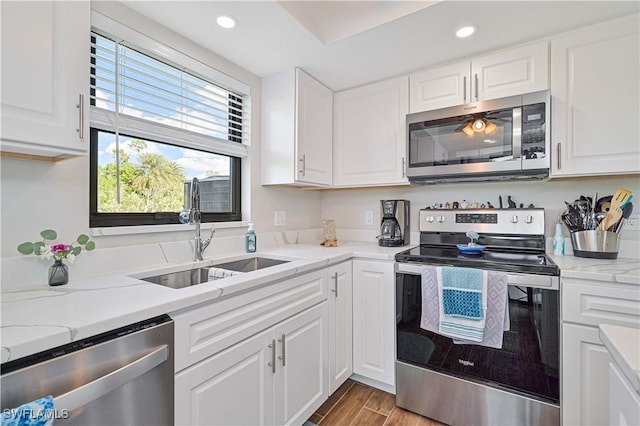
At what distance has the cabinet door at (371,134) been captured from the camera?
209cm

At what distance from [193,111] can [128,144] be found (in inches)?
17.0

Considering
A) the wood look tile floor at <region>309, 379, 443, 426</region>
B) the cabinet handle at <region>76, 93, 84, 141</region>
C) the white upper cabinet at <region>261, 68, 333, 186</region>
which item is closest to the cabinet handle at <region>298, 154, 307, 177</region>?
the white upper cabinet at <region>261, 68, 333, 186</region>

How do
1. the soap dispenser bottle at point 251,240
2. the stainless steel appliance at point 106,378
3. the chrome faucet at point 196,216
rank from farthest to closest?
the soap dispenser bottle at point 251,240 < the chrome faucet at point 196,216 < the stainless steel appliance at point 106,378

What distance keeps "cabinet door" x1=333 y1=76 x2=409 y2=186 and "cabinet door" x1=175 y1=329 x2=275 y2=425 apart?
140cm

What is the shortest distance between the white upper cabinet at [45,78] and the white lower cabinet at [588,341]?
6.98 feet

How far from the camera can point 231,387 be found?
112 centimetres

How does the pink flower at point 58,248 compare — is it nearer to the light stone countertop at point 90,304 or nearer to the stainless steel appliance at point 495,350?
the light stone countertop at point 90,304

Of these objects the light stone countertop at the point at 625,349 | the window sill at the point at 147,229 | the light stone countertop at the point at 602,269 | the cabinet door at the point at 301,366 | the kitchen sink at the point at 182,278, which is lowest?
the cabinet door at the point at 301,366

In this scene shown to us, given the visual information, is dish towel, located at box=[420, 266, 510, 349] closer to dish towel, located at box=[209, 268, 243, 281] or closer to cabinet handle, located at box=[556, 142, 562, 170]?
cabinet handle, located at box=[556, 142, 562, 170]

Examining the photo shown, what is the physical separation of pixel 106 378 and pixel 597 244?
2.21m

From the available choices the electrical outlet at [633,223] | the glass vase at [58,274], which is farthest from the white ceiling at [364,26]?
the glass vase at [58,274]

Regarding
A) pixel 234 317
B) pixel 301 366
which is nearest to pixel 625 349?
pixel 234 317

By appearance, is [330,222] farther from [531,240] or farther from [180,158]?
[531,240]

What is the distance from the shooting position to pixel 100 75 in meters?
1.35
